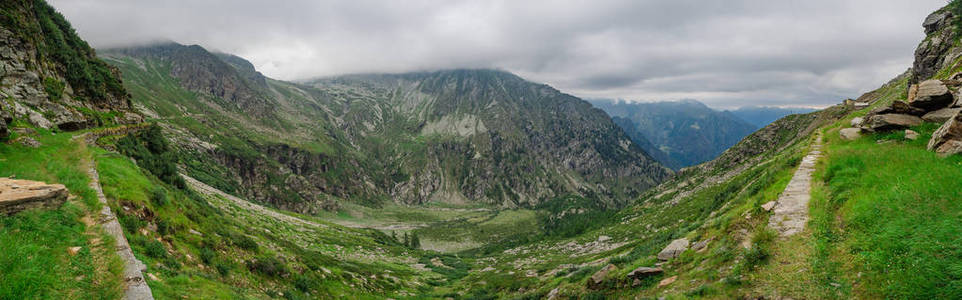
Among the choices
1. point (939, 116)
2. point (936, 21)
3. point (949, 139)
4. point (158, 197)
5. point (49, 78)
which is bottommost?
point (158, 197)

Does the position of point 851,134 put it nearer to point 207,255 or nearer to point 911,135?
point 911,135

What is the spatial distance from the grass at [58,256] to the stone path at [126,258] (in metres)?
0.25

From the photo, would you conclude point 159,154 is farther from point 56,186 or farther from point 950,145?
point 950,145

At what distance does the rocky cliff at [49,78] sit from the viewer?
34156 millimetres

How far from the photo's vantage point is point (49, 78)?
4256 centimetres

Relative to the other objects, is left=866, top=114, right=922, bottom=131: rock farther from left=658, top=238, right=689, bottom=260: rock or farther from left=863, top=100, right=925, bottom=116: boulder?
left=658, top=238, right=689, bottom=260: rock

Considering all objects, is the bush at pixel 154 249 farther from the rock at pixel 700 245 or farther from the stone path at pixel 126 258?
the rock at pixel 700 245

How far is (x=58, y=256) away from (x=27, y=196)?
4.42 m

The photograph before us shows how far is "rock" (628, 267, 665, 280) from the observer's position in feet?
59.0

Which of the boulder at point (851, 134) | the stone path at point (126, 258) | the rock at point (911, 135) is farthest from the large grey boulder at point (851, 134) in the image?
the stone path at point (126, 258)

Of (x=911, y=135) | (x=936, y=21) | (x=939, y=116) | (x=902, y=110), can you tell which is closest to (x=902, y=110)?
(x=902, y=110)

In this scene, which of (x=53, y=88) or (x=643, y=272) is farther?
(x=53, y=88)

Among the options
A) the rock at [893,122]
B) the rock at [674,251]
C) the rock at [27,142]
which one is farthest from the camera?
the rock at [27,142]

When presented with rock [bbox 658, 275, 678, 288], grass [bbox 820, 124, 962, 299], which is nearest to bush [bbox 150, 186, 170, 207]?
rock [bbox 658, 275, 678, 288]
